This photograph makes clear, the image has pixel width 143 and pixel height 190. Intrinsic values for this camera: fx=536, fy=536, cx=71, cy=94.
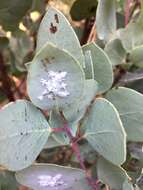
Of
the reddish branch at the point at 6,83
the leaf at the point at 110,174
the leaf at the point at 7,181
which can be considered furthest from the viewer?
the reddish branch at the point at 6,83

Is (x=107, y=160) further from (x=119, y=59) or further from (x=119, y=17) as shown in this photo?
(x=119, y=17)

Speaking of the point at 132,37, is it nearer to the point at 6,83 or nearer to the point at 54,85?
the point at 54,85

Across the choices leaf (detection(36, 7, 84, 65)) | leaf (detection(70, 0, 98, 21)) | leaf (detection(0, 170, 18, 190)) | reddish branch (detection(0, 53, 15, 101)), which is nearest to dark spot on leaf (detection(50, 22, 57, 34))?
leaf (detection(36, 7, 84, 65))

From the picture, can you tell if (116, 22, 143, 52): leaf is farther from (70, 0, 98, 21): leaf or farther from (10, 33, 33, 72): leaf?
(10, 33, 33, 72): leaf

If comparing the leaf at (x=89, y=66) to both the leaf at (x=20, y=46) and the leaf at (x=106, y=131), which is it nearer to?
the leaf at (x=106, y=131)

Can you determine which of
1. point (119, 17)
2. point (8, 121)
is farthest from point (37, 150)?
point (119, 17)

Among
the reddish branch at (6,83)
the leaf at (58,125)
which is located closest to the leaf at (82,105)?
the leaf at (58,125)

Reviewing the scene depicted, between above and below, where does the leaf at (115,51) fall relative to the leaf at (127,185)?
above
